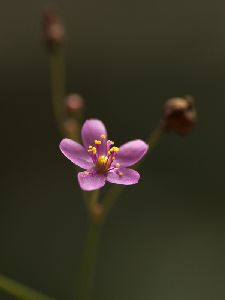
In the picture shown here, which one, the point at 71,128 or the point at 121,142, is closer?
the point at 71,128

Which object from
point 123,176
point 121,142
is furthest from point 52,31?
point 121,142

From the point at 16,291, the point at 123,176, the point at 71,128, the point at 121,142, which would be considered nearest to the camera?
the point at 16,291

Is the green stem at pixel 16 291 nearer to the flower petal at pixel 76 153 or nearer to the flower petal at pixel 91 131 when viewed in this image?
the flower petal at pixel 76 153

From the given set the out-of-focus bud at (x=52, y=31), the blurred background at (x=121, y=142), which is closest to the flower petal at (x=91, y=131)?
the out-of-focus bud at (x=52, y=31)

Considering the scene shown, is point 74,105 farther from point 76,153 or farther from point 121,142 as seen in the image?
point 121,142

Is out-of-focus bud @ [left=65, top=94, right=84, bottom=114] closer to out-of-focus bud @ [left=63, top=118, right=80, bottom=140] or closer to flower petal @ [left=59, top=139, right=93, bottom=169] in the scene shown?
out-of-focus bud @ [left=63, top=118, right=80, bottom=140]

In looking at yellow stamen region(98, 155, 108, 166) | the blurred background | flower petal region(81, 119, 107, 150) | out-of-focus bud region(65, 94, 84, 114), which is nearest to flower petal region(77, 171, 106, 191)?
yellow stamen region(98, 155, 108, 166)

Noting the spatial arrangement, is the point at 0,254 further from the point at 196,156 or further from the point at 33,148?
the point at 196,156
